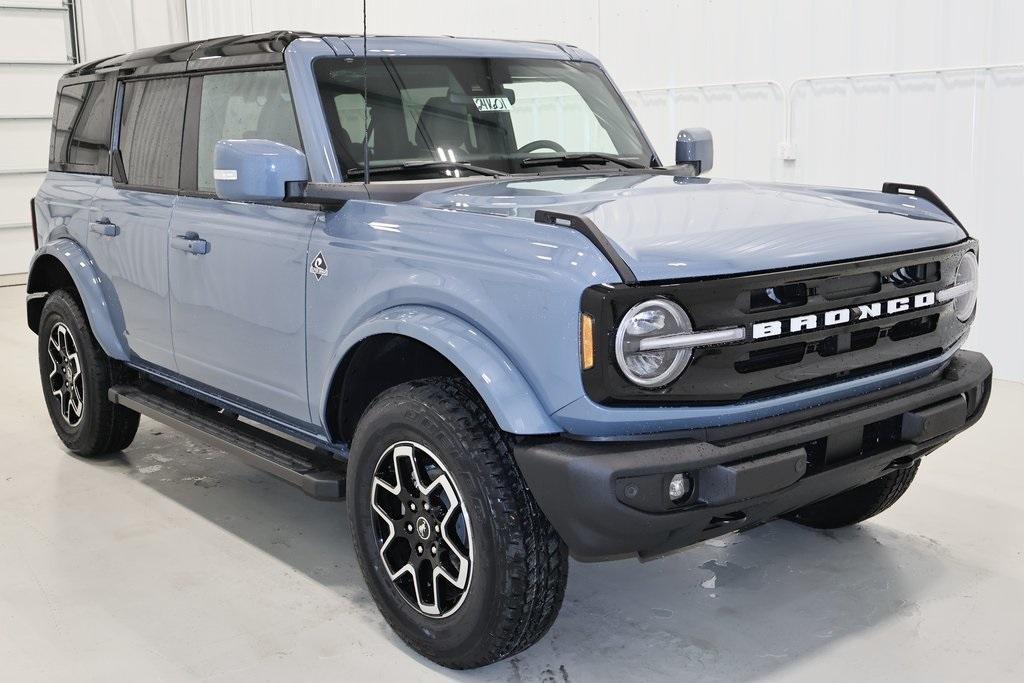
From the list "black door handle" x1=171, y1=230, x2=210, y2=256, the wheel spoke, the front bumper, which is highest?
"black door handle" x1=171, y1=230, x2=210, y2=256

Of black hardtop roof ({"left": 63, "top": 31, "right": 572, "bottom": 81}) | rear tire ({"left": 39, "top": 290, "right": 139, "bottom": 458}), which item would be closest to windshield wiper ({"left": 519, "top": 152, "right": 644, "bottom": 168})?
black hardtop roof ({"left": 63, "top": 31, "right": 572, "bottom": 81})

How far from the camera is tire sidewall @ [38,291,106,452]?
4434 millimetres

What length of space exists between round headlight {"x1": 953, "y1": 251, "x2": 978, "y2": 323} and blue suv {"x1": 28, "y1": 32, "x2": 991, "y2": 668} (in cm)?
1

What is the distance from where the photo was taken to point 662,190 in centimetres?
312

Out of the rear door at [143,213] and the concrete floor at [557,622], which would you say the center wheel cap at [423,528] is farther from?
the rear door at [143,213]

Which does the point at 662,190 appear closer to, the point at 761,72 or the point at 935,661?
the point at 935,661

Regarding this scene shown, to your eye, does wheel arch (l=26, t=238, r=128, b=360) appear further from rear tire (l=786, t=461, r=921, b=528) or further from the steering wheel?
rear tire (l=786, t=461, r=921, b=528)

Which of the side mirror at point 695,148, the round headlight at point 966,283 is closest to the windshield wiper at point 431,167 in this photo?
the side mirror at point 695,148

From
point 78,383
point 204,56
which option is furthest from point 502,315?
point 78,383

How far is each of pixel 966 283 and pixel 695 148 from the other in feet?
4.38

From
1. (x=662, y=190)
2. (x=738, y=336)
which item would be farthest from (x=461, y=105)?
(x=738, y=336)

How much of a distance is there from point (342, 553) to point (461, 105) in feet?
5.14

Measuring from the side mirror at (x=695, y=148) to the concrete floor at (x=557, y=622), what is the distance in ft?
4.64

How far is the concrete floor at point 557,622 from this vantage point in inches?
112
